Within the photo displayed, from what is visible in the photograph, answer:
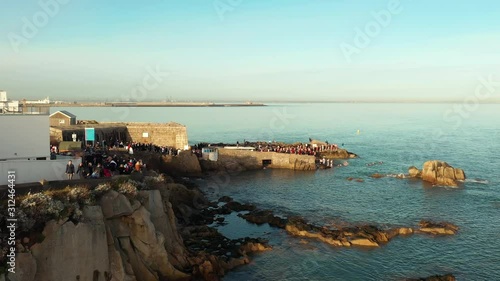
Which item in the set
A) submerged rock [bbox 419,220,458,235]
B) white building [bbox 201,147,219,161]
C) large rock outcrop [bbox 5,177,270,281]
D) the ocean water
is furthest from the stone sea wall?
large rock outcrop [bbox 5,177,270,281]

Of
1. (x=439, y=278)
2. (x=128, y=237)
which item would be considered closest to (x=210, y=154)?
(x=128, y=237)

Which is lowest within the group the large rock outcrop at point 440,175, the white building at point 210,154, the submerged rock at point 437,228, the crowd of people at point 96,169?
the submerged rock at point 437,228

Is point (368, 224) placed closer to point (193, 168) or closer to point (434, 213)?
point (434, 213)

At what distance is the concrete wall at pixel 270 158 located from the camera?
57.5 meters

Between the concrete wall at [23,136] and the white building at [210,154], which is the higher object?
the concrete wall at [23,136]

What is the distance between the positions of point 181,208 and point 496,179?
40.1 metres

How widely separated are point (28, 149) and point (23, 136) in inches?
26.3

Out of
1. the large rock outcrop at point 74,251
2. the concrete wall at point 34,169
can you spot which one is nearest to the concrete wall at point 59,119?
the concrete wall at point 34,169

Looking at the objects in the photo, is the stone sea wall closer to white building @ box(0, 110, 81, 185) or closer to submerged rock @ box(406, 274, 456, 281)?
submerged rock @ box(406, 274, 456, 281)

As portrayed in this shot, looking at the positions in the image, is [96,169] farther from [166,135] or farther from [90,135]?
[166,135]

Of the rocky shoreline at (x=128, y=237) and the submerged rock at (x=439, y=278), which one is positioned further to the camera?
the submerged rock at (x=439, y=278)

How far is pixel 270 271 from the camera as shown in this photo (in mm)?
24328

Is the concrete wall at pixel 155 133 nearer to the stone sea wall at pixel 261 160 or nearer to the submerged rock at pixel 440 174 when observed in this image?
the stone sea wall at pixel 261 160

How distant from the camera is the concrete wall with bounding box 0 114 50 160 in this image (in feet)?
66.6
